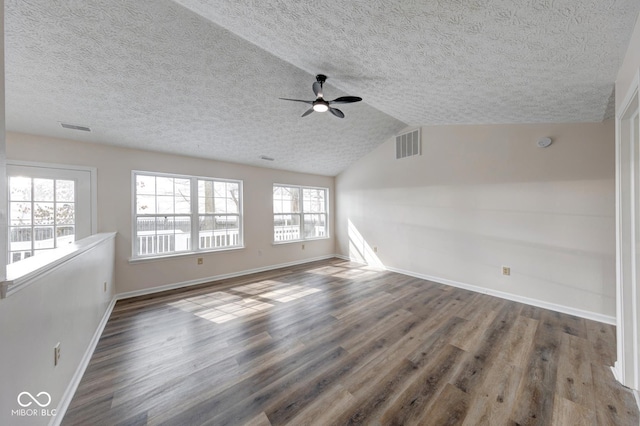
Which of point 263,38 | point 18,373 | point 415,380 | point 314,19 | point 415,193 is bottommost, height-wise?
point 415,380

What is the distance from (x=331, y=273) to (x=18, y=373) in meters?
4.22

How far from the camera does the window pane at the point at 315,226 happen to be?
244 inches

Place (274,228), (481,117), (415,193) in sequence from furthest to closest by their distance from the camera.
→ (274,228) → (415,193) → (481,117)

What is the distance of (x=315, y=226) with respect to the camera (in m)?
6.38

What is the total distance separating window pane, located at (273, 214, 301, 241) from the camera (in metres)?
5.56

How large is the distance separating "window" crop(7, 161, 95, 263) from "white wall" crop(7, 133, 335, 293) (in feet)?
0.43

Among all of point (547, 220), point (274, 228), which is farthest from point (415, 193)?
point (274, 228)

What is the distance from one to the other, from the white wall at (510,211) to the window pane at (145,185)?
4440 mm

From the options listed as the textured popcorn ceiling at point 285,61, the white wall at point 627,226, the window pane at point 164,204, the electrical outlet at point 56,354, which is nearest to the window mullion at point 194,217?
the window pane at point 164,204

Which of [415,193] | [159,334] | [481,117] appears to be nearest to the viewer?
[159,334]

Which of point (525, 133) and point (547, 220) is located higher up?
point (525, 133)

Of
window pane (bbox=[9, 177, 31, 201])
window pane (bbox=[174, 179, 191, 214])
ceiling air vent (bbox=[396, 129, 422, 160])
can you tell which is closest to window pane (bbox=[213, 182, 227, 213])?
window pane (bbox=[174, 179, 191, 214])

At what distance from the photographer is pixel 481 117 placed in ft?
11.1

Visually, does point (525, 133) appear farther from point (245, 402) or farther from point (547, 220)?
point (245, 402)
